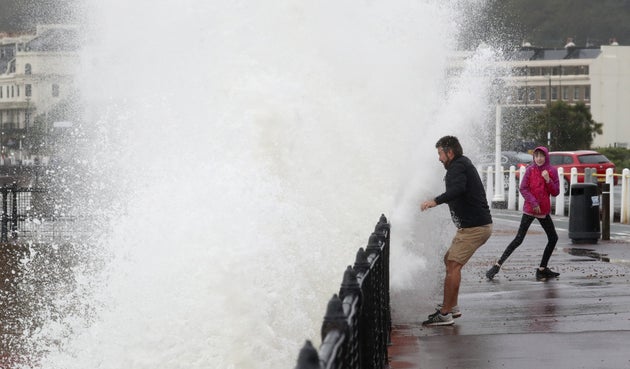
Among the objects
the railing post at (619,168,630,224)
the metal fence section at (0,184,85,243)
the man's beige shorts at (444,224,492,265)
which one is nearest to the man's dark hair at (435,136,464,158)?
the man's beige shorts at (444,224,492,265)

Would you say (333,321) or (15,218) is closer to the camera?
(333,321)

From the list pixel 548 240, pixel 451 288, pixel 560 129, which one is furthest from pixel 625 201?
pixel 560 129

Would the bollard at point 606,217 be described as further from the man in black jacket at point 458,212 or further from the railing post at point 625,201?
the man in black jacket at point 458,212

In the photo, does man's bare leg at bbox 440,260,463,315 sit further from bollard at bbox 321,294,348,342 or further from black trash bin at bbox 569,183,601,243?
black trash bin at bbox 569,183,601,243

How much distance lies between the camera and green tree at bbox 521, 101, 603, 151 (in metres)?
90.8

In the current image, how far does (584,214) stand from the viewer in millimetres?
20781

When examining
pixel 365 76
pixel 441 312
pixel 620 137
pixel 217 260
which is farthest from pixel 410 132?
pixel 620 137

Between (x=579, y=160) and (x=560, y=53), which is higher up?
(x=560, y=53)

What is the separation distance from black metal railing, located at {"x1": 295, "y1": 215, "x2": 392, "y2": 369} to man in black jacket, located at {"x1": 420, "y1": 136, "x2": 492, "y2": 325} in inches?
35.8

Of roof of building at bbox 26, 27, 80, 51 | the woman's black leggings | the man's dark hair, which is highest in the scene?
roof of building at bbox 26, 27, 80, 51

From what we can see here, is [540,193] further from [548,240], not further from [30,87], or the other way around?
[30,87]

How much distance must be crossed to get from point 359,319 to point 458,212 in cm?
521

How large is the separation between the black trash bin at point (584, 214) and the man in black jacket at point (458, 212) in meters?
9.41

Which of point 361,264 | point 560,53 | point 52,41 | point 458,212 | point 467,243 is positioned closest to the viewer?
point 361,264
